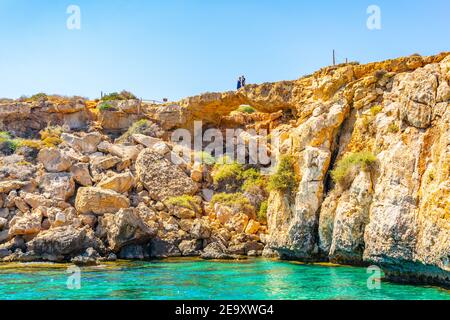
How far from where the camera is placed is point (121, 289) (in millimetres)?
17234

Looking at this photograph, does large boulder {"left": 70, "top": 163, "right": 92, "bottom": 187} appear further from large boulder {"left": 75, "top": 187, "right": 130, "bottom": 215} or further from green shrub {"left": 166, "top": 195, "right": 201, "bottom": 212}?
green shrub {"left": 166, "top": 195, "right": 201, "bottom": 212}

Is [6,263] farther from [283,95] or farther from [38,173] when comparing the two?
[283,95]

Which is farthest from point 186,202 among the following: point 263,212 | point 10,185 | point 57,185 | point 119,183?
point 10,185

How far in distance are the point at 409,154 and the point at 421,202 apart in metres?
1.99

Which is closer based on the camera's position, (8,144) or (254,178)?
(254,178)

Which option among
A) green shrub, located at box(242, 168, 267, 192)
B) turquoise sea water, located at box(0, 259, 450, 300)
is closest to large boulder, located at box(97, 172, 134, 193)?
turquoise sea water, located at box(0, 259, 450, 300)

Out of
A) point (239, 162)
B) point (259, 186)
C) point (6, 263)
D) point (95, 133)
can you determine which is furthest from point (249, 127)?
point (6, 263)

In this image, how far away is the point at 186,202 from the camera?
96.8 ft

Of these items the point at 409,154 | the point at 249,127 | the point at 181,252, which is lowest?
the point at 181,252

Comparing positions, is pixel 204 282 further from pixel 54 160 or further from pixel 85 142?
pixel 85 142

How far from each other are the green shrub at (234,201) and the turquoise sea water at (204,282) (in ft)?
20.0

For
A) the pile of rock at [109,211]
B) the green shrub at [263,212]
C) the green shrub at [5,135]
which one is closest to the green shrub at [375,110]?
the green shrub at [263,212]

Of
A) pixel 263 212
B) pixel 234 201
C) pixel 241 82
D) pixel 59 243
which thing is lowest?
pixel 59 243

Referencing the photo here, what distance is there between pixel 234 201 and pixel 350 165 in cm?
1014
